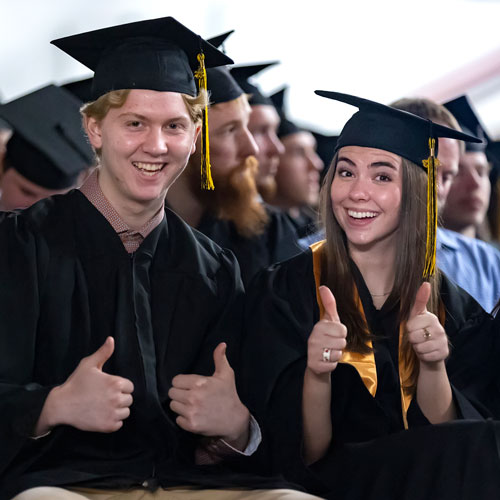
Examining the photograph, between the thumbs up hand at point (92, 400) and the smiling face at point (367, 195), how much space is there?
0.86 m

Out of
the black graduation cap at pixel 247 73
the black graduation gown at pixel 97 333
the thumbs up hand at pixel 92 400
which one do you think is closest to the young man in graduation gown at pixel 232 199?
the black graduation cap at pixel 247 73

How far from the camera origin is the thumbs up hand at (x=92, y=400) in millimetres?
2129

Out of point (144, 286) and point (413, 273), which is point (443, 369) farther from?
point (144, 286)

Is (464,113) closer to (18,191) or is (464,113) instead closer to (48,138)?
(48,138)

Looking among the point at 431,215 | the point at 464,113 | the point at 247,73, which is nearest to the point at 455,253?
the point at 464,113

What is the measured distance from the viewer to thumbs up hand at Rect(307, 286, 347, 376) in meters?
2.29

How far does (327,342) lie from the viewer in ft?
7.55

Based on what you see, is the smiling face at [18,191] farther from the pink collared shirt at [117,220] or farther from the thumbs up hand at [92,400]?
the thumbs up hand at [92,400]

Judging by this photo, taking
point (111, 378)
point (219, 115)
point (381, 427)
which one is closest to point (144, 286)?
point (111, 378)

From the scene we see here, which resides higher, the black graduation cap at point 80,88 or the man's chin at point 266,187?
the black graduation cap at point 80,88

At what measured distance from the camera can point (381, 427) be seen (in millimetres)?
2572

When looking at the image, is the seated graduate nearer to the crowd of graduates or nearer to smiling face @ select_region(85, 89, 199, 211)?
the crowd of graduates

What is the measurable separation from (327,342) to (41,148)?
202 cm

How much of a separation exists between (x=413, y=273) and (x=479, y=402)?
1.35 ft
